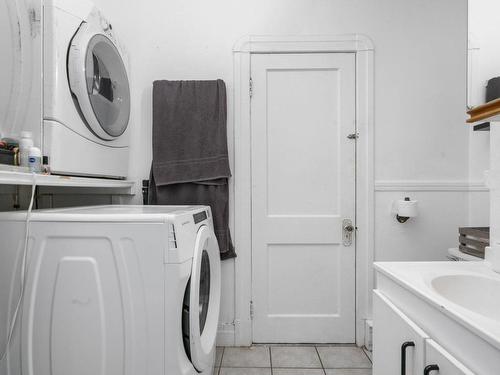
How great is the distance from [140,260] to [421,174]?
5.99 feet

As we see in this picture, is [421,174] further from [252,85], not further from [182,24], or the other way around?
[182,24]

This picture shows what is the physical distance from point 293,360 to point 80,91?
6.19 feet

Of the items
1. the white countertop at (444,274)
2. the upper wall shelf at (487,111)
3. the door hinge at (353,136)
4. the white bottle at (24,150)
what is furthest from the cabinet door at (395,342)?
the white bottle at (24,150)

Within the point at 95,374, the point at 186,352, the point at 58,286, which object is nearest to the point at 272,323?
the point at 186,352

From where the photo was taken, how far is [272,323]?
6.57 ft

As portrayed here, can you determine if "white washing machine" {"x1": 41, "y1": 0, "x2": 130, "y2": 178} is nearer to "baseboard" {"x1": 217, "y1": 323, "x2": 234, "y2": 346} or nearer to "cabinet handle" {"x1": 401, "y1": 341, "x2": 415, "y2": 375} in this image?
"baseboard" {"x1": 217, "y1": 323, "x2": 234, "y2": 346}

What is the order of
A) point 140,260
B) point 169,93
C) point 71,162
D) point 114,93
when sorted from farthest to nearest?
point 169,93
point 114,93
point 71,162
point 140,260

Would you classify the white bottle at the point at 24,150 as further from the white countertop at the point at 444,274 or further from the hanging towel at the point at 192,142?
the white countertop at the point at 444,274

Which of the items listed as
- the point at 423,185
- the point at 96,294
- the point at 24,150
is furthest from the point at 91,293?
the point at 423,185

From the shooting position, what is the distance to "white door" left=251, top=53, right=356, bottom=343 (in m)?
1.99

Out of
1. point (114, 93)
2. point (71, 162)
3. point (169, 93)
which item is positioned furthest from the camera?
point (169, 93)

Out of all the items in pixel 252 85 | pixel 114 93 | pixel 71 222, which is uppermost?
pixel 252 85

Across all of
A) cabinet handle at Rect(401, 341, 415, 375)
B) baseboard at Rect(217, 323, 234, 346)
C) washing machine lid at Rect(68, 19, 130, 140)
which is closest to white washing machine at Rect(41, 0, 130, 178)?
washing machine lid at Rect(68, 19, 130, 140)

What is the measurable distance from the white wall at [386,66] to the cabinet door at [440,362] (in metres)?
1.30
